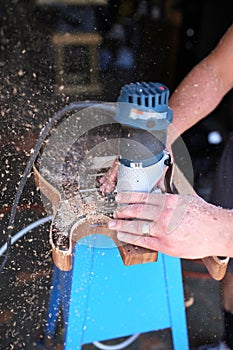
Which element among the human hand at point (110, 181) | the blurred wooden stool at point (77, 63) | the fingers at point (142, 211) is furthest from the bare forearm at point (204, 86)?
the blurred wooden stool at point (77, 63)

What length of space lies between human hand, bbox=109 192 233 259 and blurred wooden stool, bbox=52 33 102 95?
96 centimetres

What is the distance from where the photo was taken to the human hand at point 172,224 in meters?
0.91

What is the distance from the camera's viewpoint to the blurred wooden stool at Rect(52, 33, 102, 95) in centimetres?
172

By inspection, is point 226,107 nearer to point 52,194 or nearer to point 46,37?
point 46,37

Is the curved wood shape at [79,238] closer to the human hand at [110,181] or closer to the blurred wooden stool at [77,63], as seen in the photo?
the human hand at [110,181]

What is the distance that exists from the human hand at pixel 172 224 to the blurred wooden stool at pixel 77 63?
0.96 meters

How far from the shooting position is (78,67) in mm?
1786

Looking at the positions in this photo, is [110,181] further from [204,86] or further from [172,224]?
[204,86]

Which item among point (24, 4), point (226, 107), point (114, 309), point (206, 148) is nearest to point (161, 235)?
point (114, 309)

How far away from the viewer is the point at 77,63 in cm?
178

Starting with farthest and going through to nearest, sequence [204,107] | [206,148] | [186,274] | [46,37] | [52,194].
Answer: [206,148]
[186,274]
[46,37]
[204,107]
[52,194]

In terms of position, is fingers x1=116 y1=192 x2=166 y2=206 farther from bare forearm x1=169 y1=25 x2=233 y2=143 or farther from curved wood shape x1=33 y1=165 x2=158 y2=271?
bare forearm x1=169 y1=25 x2=233 y2=143

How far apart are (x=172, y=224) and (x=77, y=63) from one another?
1.10 m

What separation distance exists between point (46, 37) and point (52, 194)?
0.83m
